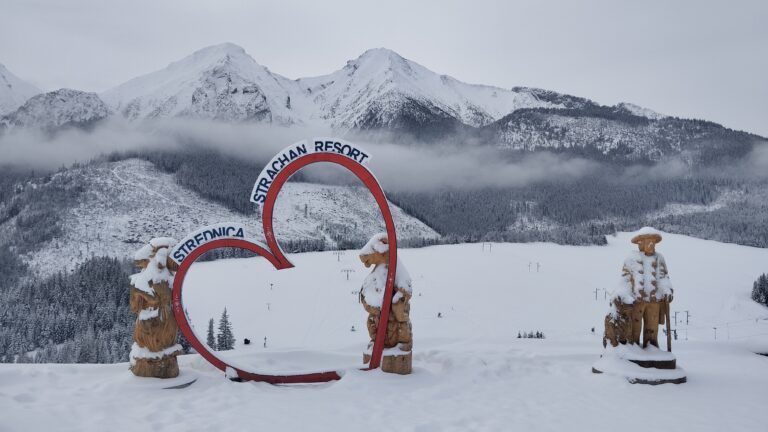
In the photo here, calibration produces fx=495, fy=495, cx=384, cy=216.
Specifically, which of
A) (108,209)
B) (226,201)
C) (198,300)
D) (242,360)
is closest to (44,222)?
(108,209)

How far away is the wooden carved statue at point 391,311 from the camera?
38.0 ft

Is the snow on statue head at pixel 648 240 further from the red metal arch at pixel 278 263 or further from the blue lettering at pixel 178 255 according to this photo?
the blue lettering at pixel 178 255

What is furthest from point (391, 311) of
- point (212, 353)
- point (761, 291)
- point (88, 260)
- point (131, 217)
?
point (131, 217)

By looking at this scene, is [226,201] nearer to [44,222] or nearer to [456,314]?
[44,222]

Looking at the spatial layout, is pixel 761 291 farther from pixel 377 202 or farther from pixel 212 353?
pixel 212 353

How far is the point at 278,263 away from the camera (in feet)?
37.0

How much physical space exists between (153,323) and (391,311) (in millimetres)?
5279

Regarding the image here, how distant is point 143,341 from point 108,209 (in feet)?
532

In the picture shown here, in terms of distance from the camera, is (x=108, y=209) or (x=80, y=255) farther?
(x=108, y=209)

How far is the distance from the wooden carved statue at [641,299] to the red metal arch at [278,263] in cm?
537

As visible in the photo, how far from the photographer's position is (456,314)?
51219 mm

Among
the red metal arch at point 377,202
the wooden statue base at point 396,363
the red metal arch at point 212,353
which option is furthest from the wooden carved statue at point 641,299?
the red metal arch at point 212,353

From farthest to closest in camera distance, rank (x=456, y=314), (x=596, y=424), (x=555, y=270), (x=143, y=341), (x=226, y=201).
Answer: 1. (x=226, y=201)
2. (x=555, y=270)
3. (x=456, y=314)
4. (x=143, y=341)
5. (x=596, y=424)

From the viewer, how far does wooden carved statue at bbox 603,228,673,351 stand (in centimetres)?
1147
